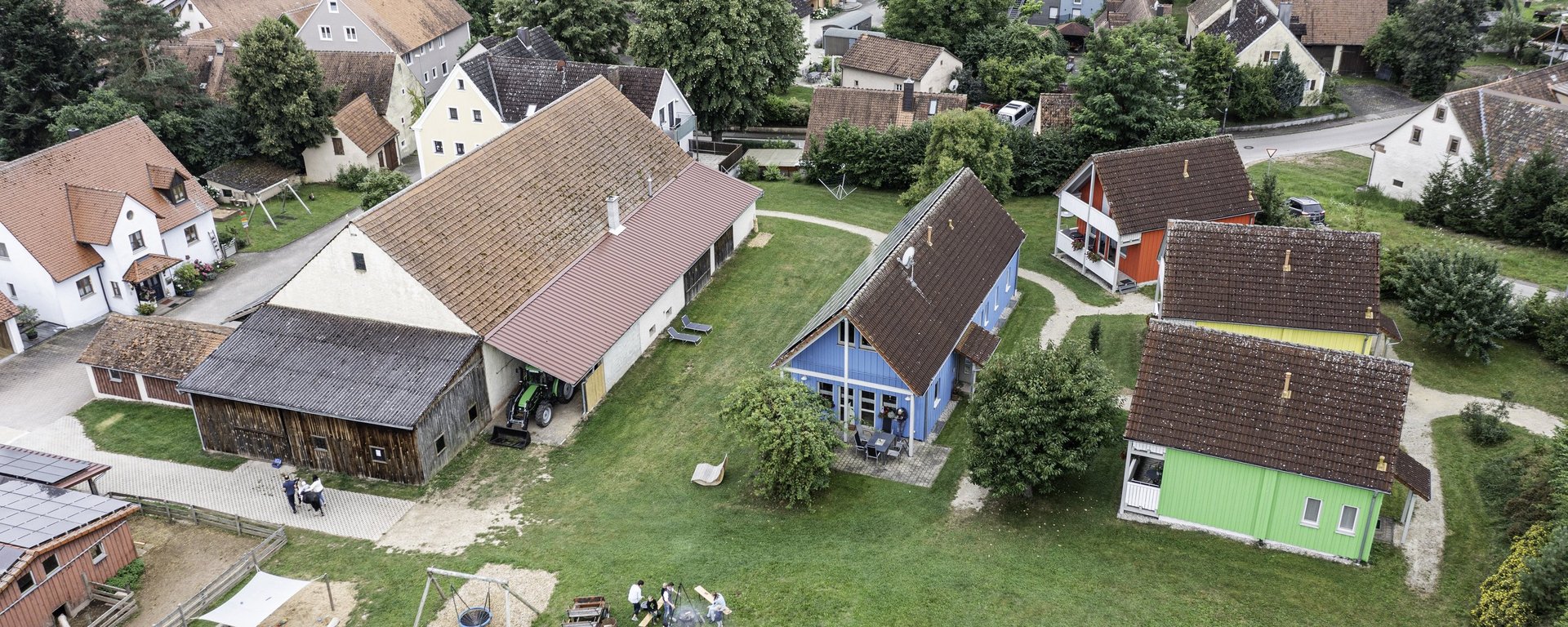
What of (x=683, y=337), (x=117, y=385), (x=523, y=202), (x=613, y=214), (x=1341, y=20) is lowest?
(x=683, y=337)

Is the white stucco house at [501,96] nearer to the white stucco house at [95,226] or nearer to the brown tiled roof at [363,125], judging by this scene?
the brown tiled roof at [363,125]

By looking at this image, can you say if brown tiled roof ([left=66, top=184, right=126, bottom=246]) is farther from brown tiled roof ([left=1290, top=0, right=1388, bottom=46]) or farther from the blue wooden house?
brown tiled roof ([left=1290, top=0, right=1388, bottom=46])

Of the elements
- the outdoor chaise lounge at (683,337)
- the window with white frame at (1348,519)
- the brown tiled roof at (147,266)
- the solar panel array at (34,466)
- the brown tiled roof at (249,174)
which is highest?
the brown tiled roof at (249,174)

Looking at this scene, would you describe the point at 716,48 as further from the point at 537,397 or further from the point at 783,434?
the point at 783,434

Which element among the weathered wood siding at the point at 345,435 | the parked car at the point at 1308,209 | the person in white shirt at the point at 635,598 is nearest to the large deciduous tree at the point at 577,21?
the weathered wood siding at the point at 345,435

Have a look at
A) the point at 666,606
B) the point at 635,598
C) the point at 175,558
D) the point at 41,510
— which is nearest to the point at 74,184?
the point at 41,510

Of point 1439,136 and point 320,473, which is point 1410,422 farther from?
point 320,473
